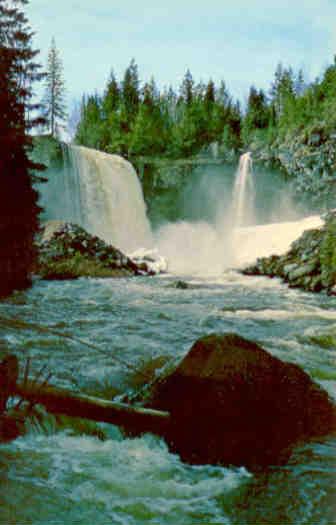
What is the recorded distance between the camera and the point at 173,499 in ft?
10.5

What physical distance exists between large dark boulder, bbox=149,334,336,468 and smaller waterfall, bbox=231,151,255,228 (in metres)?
30.1

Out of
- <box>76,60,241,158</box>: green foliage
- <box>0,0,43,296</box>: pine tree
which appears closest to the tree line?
<box>76,60,241,158</box>: green foliage

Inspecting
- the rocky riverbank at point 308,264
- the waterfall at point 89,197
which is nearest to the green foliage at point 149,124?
the waterfall at point 89,197

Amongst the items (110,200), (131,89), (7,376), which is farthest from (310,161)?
(131,89)

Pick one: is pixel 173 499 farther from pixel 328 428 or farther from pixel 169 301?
pixel 169 301

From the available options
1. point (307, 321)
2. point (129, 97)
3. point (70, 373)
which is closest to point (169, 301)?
point (307, 321)

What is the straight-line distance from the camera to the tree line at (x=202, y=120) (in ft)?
130

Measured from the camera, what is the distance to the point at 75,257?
19.8 metres

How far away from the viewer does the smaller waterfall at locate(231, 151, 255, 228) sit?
34000 millimetres

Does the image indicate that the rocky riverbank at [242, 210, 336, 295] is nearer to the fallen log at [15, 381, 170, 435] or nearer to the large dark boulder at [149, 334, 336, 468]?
the large dark boulder at [149, 334, 336, 468]

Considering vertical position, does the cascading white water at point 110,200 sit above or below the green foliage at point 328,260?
above

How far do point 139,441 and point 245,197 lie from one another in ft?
104

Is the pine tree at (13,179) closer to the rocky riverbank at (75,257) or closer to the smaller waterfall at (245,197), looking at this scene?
the rocky riverbank at (75,257)

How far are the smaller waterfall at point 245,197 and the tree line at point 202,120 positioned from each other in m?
2.64
